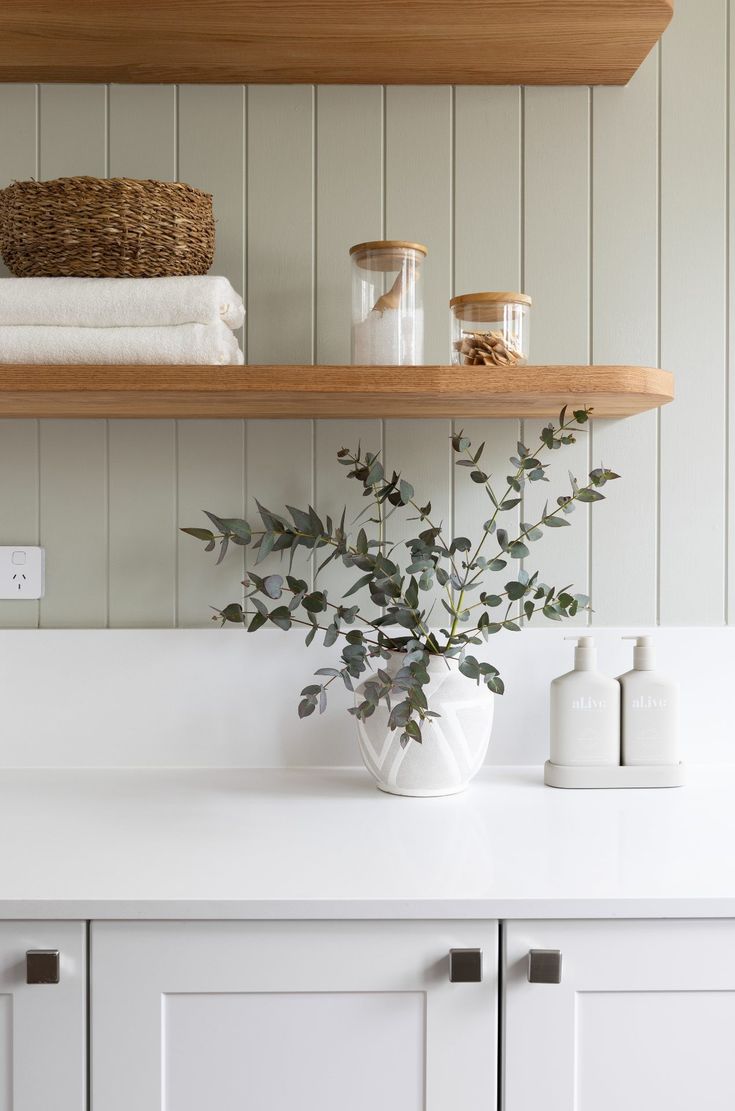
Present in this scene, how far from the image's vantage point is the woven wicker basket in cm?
122

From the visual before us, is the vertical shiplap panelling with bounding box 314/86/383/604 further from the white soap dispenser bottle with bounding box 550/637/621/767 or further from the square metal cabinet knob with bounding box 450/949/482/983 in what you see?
the square metal cabinet knob with bounding box 450/949/482/983

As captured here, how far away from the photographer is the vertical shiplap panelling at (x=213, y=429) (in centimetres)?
145

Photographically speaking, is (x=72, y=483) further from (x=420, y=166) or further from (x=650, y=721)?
(x=650, y=721)

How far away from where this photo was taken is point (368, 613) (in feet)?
4.78

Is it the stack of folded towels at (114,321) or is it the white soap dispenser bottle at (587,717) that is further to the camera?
the white soap dispenser bottle at (587,717)

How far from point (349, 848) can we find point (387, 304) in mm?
670

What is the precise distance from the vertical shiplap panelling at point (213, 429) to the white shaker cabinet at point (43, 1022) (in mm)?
609

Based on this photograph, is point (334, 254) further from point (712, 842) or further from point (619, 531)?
point (712, 842)

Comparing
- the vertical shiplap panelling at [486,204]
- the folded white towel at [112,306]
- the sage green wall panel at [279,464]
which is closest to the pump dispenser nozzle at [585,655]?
the vertical shiplap panelling at [486,204]

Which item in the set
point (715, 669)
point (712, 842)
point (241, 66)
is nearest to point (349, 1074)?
point (712, 842)

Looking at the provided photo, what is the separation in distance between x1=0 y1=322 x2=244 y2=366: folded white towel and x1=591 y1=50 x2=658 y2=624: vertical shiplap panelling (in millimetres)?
614

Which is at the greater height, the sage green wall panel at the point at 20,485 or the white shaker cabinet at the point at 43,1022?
the sage green wall panel at the point at 20,485

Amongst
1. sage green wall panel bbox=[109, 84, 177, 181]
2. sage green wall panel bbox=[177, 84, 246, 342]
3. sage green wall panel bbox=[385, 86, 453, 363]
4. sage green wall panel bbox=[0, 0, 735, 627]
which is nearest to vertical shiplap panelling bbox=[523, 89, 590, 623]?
sage green wall panel bbox=[0, 0, 735, 627]

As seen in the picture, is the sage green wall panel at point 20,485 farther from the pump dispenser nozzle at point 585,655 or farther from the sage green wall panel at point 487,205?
the pump dispenser nozzle at point 585,655
